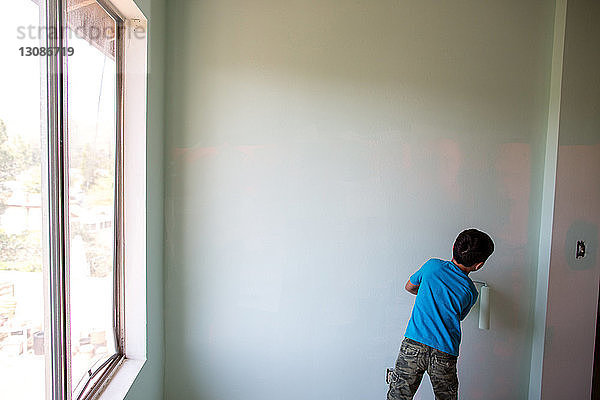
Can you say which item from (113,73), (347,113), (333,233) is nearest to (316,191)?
(333,233)

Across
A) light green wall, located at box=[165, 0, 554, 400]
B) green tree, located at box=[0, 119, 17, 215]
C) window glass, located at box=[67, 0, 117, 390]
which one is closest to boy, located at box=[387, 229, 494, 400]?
light green wall, located at box=[165, 0, 554, 400]

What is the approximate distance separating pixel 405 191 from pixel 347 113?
51 cm

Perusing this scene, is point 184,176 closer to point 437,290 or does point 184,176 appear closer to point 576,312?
point 437,290

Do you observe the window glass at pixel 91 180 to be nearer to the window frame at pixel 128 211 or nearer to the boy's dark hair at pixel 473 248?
the window frame at pixel 128 211

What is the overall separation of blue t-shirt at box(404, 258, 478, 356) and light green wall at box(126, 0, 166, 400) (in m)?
1.24

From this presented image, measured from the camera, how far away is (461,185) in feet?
7.51

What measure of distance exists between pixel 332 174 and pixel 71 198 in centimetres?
124

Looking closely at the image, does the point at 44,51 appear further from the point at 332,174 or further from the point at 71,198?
the point at 332,174

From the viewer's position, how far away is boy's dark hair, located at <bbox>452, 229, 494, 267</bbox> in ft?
6.30

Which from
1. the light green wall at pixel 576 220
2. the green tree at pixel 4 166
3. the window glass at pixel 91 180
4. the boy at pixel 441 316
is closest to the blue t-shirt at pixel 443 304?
the boy at pixel 441 316

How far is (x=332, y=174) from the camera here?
2246mm

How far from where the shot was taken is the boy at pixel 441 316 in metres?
1.92

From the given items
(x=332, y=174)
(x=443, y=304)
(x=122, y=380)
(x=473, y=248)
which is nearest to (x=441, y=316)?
(x=443, y=304)

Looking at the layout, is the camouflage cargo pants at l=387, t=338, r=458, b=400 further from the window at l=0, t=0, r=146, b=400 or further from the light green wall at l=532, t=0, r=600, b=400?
the window at l=0, t=0, r=146, b=400
